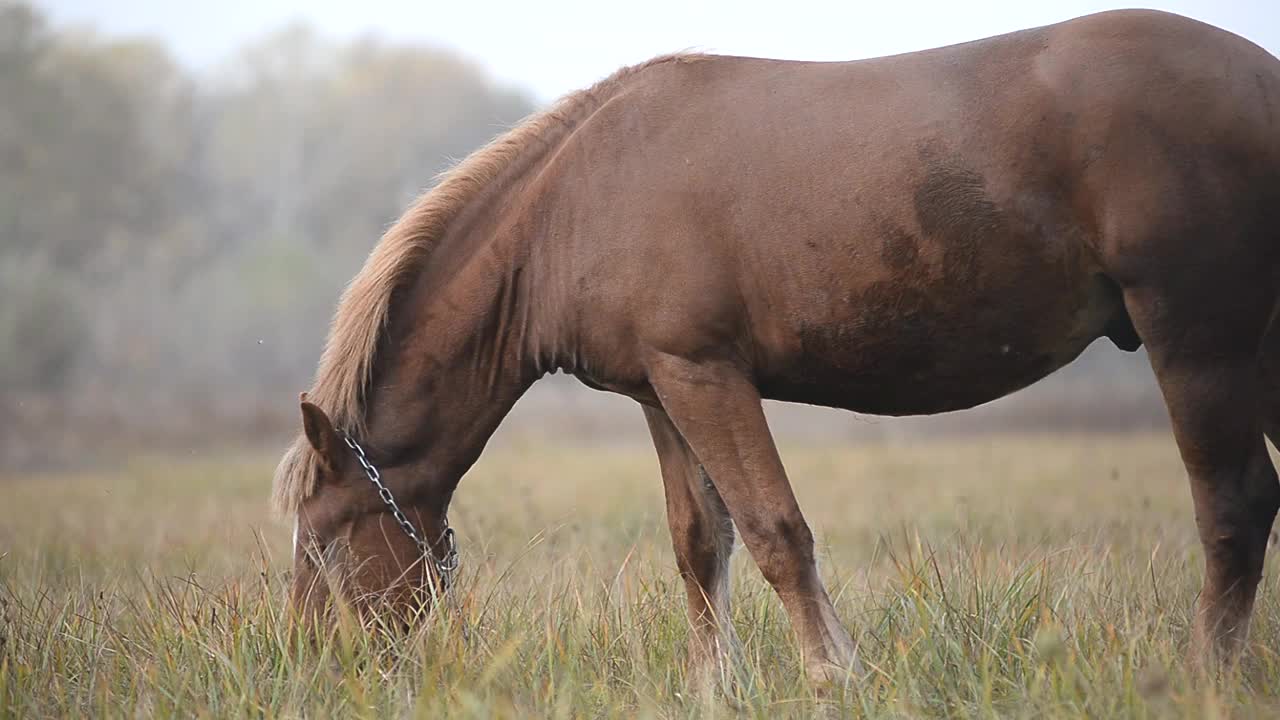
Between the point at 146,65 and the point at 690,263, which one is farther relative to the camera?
the point at 146,65

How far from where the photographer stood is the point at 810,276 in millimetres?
3955

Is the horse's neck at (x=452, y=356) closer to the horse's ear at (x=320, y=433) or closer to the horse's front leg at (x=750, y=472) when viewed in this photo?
the horse's ear at (x=320, y=433)

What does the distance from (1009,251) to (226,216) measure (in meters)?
57.9

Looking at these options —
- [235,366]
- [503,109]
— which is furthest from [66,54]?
[503,109]

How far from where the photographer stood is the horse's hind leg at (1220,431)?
3.65 m

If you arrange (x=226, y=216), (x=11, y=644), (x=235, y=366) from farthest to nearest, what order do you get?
(x=226, y=216), (x=235, y=366), (x=11, y=644)

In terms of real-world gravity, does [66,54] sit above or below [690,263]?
above

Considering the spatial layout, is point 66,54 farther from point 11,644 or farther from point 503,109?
point 11,644

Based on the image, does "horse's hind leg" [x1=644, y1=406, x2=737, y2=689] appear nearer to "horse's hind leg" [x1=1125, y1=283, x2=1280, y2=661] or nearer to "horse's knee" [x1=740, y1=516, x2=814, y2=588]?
"horse's knee" [x1=740, y1=516, x2=814, y2=588]

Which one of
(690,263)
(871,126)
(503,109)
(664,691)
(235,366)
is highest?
(503,109)

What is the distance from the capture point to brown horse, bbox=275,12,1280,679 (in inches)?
143

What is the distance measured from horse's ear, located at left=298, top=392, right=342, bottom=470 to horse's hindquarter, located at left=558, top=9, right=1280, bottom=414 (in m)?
1.21

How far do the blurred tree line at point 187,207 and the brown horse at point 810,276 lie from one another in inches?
870

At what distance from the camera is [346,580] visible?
442 cm
